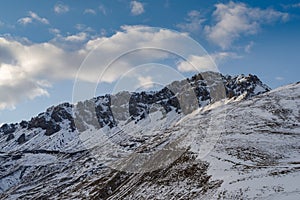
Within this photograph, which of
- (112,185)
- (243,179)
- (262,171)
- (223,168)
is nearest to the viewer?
(243,179)

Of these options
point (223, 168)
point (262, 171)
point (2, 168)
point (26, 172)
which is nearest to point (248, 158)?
point (223, 168)

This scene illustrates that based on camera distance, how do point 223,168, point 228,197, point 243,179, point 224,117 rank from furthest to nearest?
point 224,117
point 223,168
point 243,179
point 228,197

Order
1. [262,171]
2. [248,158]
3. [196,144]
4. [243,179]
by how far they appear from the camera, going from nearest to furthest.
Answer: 1. [243,179]
2. [262,171]
3. [248,158]
4. [196,144]

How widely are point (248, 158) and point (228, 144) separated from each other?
8.30 metres

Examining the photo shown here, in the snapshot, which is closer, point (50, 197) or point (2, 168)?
point (50, 197)

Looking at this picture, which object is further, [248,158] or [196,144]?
[196,144]

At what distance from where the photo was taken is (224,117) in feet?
287

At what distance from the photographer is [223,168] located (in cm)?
4794

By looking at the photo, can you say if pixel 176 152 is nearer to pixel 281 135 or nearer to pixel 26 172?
pixel 281 135

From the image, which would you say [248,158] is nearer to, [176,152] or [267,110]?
[176,152]

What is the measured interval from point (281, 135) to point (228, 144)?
1291 centimetres

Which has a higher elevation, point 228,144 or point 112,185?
point 228,144

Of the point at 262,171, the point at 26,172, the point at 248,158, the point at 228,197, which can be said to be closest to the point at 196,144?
the point at 248,158

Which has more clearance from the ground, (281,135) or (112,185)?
(281,135)
